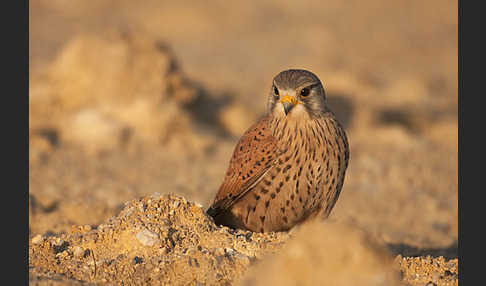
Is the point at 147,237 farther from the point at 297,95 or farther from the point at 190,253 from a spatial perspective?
the point at 297,95

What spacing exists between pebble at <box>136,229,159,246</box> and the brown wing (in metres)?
1.34

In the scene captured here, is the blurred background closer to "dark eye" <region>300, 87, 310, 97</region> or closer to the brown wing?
the brown wing

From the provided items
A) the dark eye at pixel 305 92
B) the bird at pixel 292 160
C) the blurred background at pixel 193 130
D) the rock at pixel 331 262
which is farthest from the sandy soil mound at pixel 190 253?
the blurred background at pixel 193 130

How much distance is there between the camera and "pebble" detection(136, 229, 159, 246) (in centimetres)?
426

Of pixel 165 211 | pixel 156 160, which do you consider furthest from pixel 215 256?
pixel 156 160

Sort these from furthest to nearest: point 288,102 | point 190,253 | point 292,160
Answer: point 292,160 < point 288,102 < point 190,253

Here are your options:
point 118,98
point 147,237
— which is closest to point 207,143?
point 118,98

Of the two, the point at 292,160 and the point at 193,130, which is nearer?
the point at 292,160

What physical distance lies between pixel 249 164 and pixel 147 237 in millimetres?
1428

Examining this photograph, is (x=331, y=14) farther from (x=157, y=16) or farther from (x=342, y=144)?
(x=342, y=144)

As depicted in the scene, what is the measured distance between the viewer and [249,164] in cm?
549

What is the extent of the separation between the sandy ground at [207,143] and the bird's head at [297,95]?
0.94 m

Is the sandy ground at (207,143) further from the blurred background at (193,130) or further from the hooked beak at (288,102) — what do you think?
the hooked beak at (288,102)

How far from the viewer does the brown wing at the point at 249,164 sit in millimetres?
5406
